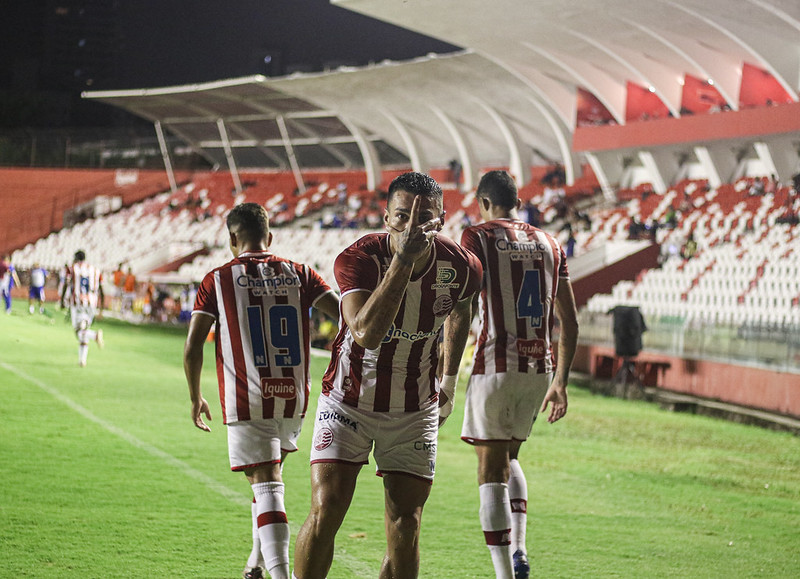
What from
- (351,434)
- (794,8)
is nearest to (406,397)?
(351,434)

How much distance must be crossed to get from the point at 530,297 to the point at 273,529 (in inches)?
68.3

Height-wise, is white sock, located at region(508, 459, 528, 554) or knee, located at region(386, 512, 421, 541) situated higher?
knee, located at region(386, 512, 421, 541)

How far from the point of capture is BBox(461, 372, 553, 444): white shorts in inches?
204

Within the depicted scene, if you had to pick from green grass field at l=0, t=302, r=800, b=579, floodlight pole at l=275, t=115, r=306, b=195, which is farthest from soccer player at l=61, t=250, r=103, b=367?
floodlight pole at l=275, t=115, r=306, b=195

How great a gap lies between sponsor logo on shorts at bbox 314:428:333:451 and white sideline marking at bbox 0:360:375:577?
5.83ft

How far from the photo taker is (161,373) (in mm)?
16344

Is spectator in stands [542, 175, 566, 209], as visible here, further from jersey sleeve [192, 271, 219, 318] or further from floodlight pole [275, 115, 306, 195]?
jersey sleeve [192, 271, 219, 318]

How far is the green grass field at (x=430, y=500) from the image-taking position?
19.7 ft

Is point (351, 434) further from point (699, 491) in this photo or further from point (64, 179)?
point (64, 179)

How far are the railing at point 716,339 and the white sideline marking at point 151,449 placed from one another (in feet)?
29.3

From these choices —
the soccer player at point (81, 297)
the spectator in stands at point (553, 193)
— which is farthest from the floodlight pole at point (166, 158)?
the soccer player at point (81, 297)

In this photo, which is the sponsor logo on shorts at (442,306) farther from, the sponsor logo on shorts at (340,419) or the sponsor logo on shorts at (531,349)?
the sponsor logo on shorts at (531,349)

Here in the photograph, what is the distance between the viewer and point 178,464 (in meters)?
8.80

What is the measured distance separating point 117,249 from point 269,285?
41800mm
